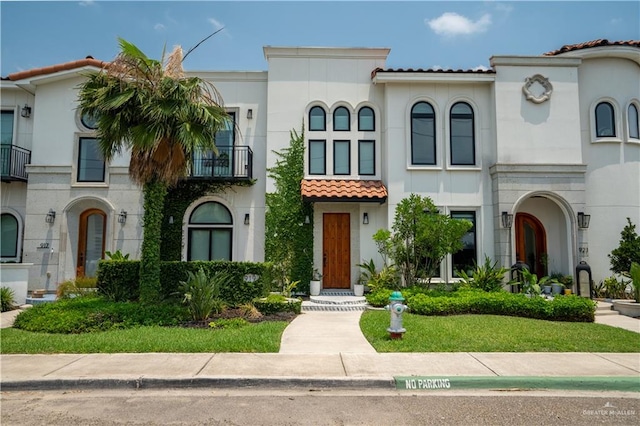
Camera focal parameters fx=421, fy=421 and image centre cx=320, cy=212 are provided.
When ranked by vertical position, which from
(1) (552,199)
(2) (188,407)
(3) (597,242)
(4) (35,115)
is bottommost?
(2) (188,407)

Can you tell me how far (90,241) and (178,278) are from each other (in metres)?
5.59

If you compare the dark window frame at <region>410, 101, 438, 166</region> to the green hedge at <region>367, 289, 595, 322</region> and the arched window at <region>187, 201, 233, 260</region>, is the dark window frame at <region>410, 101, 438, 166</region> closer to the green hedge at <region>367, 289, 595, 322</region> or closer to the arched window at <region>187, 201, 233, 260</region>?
the green hedge at <region>367, 289, 595, 322</region>

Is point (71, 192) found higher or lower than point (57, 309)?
higher

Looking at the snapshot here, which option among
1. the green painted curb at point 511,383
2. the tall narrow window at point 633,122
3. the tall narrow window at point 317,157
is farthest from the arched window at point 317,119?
the green painted curb at point 511,383

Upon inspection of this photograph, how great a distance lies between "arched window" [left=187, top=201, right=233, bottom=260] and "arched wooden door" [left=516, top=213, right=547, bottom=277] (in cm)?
1047

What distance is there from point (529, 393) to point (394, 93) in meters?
11.3

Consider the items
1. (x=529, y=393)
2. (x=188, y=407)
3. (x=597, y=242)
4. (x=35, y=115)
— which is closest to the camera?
(x=188, y=407)

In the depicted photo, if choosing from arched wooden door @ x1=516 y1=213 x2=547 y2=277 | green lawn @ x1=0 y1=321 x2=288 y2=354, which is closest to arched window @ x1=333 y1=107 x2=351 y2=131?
arched wooden door @ x1=516 y1=213 x2=547 y2=277

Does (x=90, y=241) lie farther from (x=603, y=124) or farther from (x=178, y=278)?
(x=603, y=124)

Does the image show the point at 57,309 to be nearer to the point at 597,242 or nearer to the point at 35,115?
the point at 35,115

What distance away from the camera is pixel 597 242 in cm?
1427

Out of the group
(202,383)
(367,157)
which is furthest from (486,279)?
(202,383)

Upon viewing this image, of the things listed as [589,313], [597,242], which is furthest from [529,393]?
[597,242]

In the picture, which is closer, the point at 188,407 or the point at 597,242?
the point at 188,407
